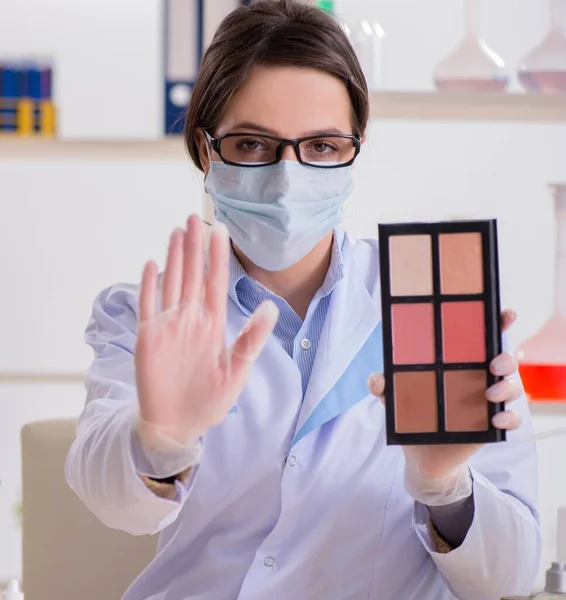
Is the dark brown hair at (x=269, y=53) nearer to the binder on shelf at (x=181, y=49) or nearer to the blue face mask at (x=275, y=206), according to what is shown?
the blue face mask at (x=275, y=206)

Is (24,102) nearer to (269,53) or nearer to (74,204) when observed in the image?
(74,204)

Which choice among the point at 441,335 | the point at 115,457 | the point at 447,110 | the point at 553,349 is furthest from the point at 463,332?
the point at 447,110

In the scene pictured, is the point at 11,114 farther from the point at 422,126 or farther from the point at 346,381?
the point at 346,381

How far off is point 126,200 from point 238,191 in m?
1.34

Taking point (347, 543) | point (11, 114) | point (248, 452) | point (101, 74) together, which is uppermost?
point (101, 74)

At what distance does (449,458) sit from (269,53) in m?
0.59

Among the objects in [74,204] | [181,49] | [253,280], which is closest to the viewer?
[253,280]

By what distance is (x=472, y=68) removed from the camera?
2.06 metres

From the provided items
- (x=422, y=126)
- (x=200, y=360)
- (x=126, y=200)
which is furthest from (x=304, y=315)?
(x=126, y=200)

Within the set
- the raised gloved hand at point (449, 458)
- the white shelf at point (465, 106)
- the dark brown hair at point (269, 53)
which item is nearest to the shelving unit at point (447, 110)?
the white shelf at point (465, 106)

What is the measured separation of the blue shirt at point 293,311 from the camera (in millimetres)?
1318

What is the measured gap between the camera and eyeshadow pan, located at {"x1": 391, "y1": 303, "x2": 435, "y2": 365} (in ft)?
3.12

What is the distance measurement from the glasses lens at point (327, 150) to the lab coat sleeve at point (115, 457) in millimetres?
327

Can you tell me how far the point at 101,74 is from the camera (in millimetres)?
2602
